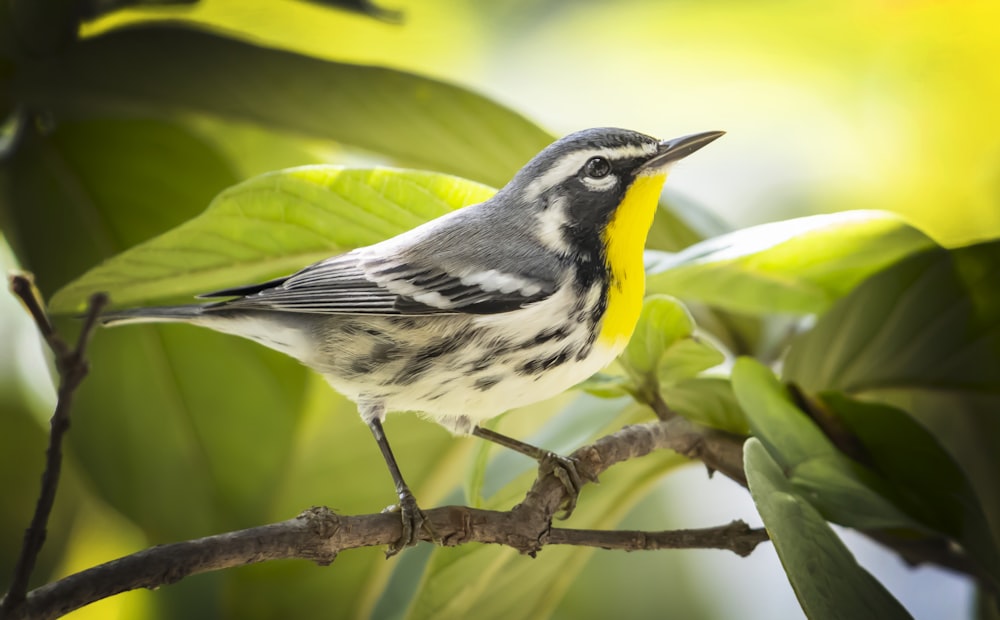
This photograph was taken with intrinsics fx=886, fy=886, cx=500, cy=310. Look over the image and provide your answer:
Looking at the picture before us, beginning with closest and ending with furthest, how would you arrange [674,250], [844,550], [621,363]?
1. [844,550]
2. [621,363]
3. [674,250]

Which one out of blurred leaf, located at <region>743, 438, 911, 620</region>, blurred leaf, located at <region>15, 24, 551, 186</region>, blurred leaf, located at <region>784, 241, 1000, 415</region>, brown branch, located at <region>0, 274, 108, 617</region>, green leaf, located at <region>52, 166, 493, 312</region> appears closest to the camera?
brown branch, located at <region>0, 274, 108, 617</region>

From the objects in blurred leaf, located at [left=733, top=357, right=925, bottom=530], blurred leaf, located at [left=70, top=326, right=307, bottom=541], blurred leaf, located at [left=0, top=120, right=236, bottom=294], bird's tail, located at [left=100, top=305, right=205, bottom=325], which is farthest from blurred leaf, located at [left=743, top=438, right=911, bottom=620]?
blurred leaf, located at [left=0, top=120, right=236, bottom=294]

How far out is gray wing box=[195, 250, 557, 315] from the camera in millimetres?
575

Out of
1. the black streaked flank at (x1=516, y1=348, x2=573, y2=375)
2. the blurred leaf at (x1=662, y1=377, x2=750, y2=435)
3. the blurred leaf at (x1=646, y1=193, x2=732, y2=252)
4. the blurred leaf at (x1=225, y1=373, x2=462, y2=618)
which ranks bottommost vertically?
the blurred leaf at (x1=225, y1=373, x2=462, y2=618)

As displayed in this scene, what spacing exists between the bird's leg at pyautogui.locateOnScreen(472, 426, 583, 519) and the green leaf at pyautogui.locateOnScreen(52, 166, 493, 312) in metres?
0.17

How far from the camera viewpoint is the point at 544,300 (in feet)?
1.86

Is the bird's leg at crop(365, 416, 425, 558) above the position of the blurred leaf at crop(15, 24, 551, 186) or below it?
below

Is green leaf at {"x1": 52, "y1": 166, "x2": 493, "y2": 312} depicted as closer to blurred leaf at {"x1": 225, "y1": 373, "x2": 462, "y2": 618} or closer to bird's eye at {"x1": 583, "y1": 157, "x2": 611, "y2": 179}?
bird's eye at {"x1": 583, "y1": 157, "x2": 611, "y2": 179}

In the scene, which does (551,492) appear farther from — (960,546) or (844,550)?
(960,546)

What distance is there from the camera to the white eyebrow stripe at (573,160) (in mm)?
578

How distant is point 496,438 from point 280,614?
0.32 meters

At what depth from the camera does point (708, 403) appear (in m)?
0.65

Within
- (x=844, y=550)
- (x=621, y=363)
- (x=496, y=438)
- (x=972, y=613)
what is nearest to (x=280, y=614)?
(x=496, y=438)

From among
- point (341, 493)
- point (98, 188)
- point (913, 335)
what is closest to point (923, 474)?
point (913, 335)
